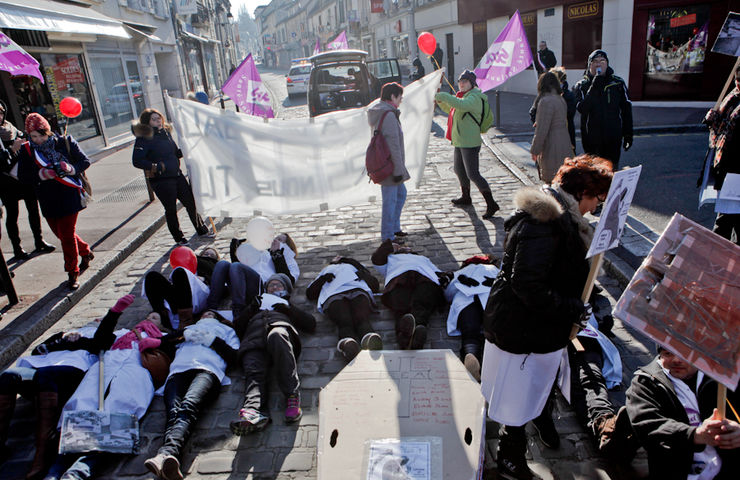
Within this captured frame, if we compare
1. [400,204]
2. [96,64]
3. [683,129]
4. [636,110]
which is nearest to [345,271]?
[400,204]

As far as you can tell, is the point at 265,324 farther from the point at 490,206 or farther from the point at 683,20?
the point at 683,20

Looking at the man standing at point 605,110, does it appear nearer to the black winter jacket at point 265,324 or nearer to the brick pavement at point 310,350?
the brick pavement at point 310,350

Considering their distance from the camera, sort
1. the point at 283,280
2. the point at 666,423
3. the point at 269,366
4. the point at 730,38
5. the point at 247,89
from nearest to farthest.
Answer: the point at 666,423, the point at 269,366, the point at 730,38, the point at 283,280, the point at 247,89

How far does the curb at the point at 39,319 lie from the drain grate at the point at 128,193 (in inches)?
118

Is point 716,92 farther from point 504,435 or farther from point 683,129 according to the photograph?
point 504,435

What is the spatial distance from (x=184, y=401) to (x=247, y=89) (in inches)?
272

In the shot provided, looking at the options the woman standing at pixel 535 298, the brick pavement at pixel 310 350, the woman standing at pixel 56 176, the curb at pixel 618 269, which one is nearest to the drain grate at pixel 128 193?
the brick pavement at pixel 310 350

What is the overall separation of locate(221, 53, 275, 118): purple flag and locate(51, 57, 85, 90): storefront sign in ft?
25.7

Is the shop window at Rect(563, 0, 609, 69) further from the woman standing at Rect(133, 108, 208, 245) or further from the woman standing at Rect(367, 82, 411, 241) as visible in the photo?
the woman standing at Rect(133, 108, 208, 245)

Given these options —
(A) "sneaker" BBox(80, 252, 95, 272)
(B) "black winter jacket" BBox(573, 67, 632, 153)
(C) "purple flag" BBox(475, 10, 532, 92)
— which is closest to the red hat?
(A) "sneaker" BBox(80, 252, 95, 272)

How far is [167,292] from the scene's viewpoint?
4.79 m

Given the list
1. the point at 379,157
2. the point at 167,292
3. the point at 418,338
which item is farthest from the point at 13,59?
the point at 418,338

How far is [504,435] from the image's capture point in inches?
114

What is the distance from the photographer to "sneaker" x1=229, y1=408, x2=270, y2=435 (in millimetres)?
3395
